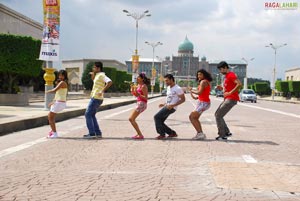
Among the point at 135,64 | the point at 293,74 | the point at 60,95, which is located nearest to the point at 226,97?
the point at 60,95

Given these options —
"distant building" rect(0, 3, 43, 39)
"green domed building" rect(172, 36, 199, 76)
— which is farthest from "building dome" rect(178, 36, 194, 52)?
"distant building" rect(0, 3, 43, 39)

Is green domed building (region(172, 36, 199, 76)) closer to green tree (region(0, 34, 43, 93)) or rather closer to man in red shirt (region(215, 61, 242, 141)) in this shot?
green tree (region(0, 34, 43, 93))

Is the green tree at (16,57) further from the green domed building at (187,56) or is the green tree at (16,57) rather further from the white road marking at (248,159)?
the green domed building at (187,56)

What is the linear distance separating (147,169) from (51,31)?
43.9ft

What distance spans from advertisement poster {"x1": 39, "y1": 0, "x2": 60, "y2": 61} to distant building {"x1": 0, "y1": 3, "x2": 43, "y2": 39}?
86.8 feet

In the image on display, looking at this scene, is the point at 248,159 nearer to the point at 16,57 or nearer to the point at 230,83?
the point at 230,83

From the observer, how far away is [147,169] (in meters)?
6.49

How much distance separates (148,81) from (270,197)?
19.1 feet

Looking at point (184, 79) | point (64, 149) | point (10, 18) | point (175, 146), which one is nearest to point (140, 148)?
point (175, 146)

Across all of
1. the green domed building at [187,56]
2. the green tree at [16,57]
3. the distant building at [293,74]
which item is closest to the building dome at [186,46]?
the green domed building at [187,56]

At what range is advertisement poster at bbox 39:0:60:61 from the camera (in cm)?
1834

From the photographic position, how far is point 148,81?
33.9ft

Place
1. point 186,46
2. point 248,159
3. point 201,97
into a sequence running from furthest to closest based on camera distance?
1. point 186,46
2. point 201,97
3. point 248,159

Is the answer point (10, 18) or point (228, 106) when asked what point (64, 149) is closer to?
point (228, 106)
